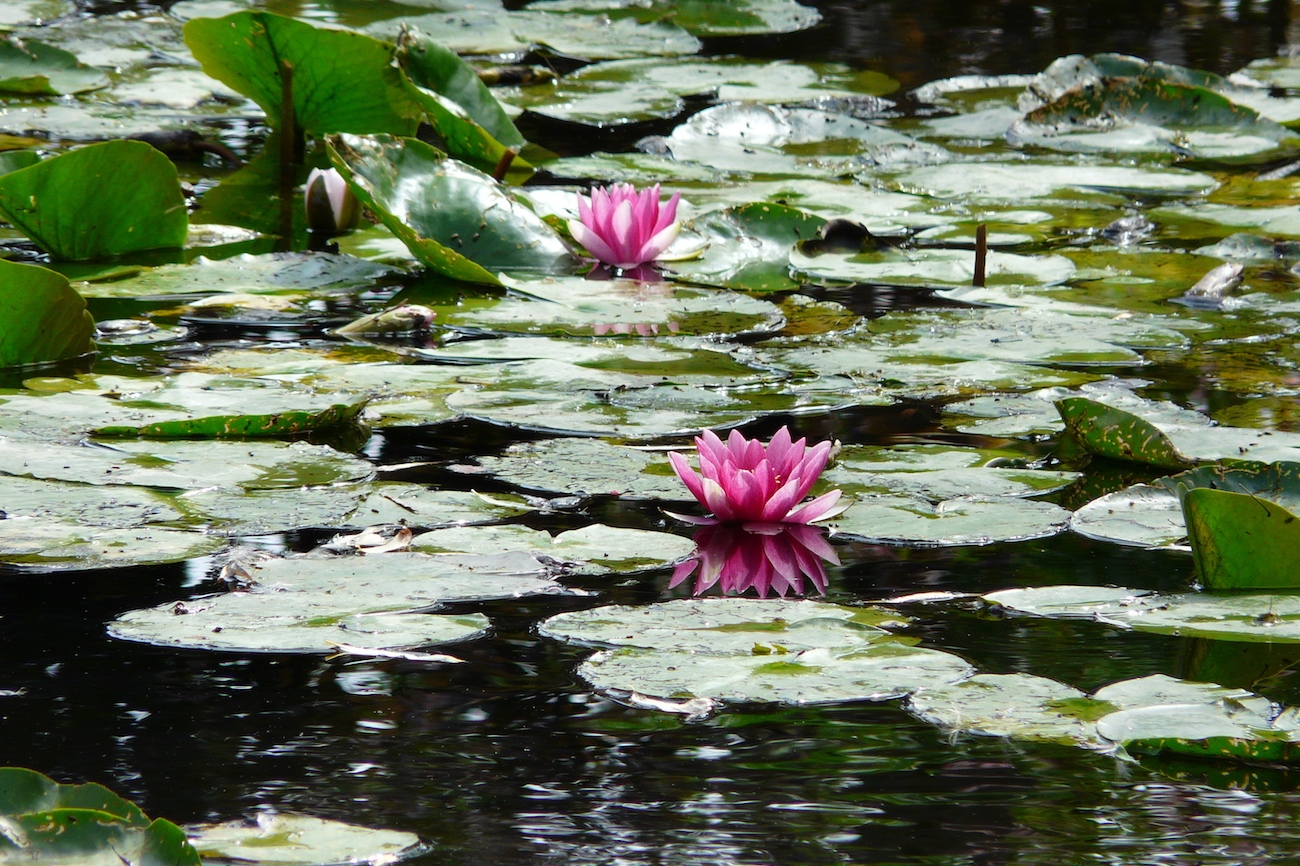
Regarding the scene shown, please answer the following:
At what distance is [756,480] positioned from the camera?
1.60m

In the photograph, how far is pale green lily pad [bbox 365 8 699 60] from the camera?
16.9 ft

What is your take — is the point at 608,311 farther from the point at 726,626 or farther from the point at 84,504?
the point at 726,626

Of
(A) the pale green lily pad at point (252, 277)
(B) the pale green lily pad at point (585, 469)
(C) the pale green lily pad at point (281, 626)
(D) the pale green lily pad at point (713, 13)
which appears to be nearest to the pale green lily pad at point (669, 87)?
(D) the pale green lily pad at point (713, 13)

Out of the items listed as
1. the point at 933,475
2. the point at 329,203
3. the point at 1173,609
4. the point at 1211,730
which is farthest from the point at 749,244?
the point at 1211,730

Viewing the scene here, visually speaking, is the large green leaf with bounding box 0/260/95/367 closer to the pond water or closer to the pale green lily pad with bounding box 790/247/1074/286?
the pond water

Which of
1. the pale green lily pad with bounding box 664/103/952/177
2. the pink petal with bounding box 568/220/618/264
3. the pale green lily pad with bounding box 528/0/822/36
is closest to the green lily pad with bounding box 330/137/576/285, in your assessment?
the pink petal with bounding box 568/220/618/264

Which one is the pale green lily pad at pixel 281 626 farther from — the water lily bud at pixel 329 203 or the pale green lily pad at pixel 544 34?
the pale green lily pad at pixel 544 34

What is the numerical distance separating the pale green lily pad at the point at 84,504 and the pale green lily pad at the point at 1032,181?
2.38 meters

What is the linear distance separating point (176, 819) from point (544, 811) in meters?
0.23

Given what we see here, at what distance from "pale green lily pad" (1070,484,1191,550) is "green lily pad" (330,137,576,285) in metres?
1.31

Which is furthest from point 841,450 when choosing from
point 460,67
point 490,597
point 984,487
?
point 460,67

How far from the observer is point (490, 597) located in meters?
1.38

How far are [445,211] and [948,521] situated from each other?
1474mm

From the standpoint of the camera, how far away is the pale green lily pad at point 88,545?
1429 mm
